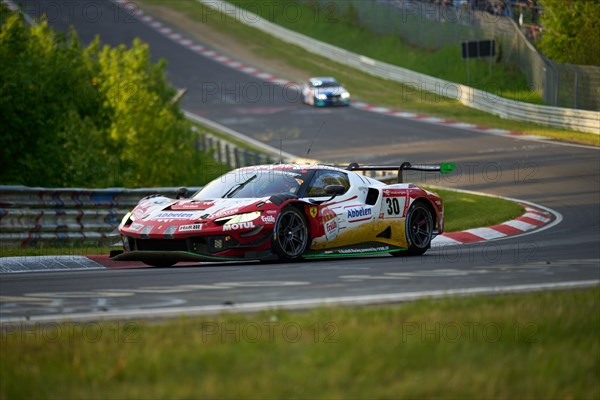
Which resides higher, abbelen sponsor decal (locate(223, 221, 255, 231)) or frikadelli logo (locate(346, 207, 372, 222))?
abbelen sponsor decal (locate(223, 221, 255, 231))

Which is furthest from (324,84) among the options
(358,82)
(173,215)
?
(173,215)

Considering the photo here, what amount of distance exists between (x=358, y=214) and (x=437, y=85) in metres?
29.4

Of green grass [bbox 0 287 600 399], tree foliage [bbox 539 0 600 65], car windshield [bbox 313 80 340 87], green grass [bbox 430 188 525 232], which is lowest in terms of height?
green grass [bbox 430 188 525 232]

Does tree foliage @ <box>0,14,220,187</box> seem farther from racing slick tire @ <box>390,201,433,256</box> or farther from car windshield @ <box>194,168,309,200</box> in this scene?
racing slick tire @ <box>390,201,433,256</box>

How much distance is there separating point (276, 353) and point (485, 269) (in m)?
4.79

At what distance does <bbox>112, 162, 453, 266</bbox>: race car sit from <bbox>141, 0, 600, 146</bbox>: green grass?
58.0ft

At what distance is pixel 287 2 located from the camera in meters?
59.0

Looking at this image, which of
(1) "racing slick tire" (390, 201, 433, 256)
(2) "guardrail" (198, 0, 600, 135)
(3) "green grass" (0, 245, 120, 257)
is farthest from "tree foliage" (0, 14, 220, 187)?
(2) "guardrail" (198, 0, 600, 135)

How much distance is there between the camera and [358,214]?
12961 mm

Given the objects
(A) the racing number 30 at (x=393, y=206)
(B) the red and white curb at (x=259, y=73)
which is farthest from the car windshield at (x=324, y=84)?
(A) the racing number 30 at (x=393, y=206)

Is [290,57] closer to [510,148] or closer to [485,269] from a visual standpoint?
[510,148]

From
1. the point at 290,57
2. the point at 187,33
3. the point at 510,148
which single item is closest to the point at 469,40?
the point at 290,57

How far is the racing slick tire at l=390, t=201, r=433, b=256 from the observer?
537 inches

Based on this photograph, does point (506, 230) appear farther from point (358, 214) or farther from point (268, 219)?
point (268, 219)
